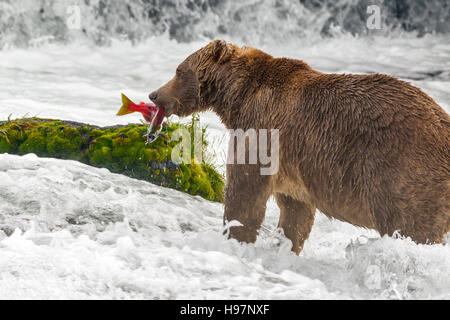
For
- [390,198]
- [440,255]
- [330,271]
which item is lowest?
[330,271]

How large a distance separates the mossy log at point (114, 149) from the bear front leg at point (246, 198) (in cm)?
268

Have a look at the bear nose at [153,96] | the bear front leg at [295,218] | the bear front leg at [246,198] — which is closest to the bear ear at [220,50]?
the bear nose at [153,96]

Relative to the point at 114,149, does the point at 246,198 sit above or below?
above

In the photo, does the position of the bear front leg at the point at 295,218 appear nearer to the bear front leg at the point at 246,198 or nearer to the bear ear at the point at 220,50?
the bear front leg at the point at 246,198

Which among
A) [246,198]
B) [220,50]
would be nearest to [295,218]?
[246,198]

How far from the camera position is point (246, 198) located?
543 cm

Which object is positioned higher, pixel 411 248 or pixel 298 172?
pixel 298 172

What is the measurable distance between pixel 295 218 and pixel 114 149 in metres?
3.24

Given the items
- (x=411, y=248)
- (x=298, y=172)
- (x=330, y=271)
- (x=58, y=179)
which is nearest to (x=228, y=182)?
(x=298, y=172)

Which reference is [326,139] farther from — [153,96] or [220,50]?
[153,96]

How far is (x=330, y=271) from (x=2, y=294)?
2671 millimetres

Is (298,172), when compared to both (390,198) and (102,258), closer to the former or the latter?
(390,198)

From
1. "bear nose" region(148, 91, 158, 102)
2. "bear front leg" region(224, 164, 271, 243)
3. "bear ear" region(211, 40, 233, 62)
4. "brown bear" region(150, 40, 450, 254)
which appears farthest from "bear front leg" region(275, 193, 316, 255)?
"bear nose" region(148, 91, 158, 102)
